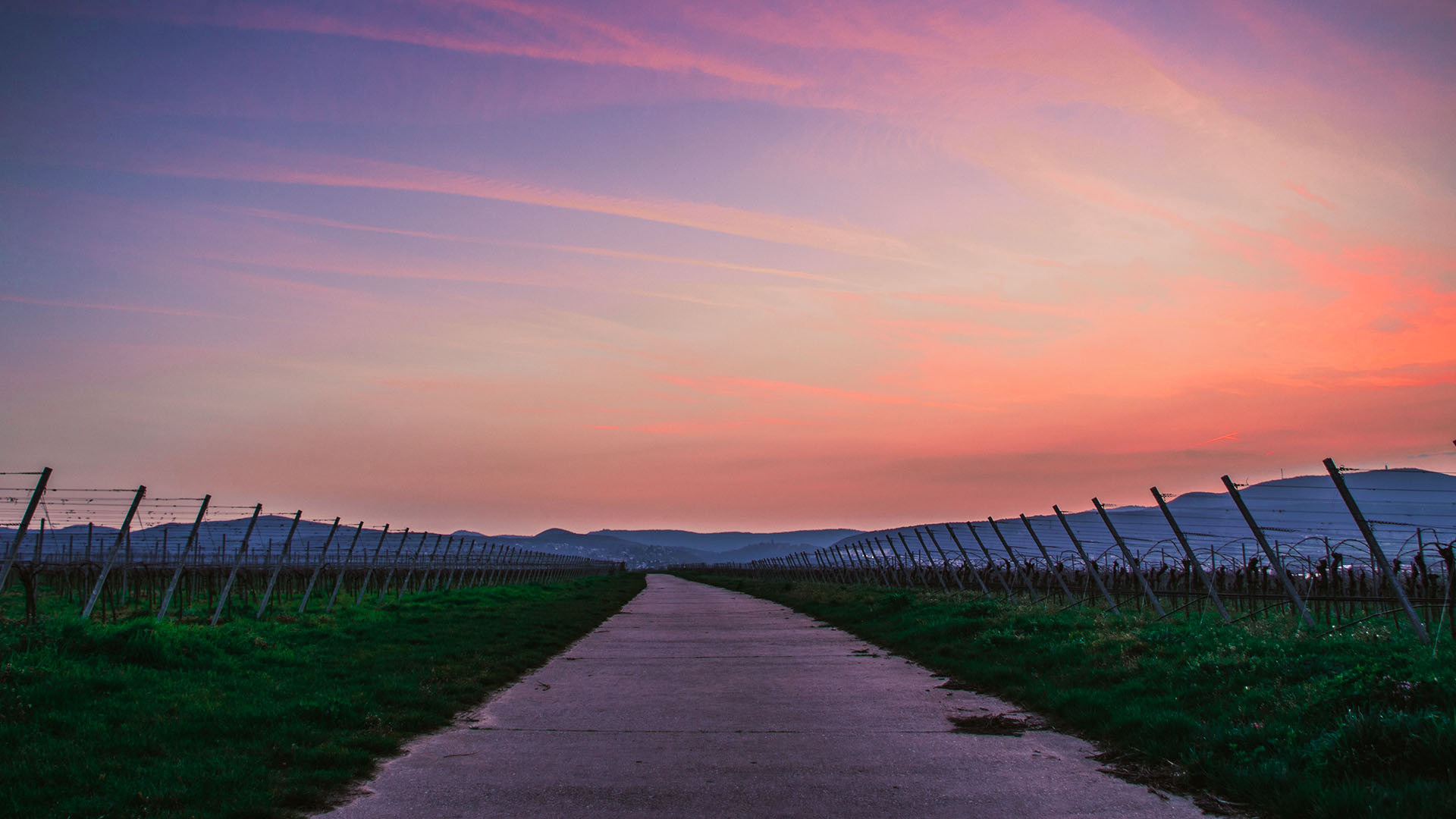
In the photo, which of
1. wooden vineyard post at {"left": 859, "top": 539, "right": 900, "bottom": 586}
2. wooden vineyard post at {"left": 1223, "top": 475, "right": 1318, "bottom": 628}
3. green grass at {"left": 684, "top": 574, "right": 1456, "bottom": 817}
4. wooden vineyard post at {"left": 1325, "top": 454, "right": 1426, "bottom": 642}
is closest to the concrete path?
green grass at {"left": 684, "top": 574, "right": 1456, "bottom": 817}

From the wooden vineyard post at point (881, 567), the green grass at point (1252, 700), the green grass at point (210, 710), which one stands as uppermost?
the wooden vineyard post at point (881, 567)

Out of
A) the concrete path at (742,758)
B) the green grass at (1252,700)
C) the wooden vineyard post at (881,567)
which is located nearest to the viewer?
the green grass at (1252,700)

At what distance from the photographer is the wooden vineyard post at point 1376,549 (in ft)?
32.4

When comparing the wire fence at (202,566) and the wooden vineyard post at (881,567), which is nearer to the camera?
the wire fence at (202,566)

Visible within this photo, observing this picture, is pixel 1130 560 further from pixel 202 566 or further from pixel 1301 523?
pixel 202 566

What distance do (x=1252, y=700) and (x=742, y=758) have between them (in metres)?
4.52

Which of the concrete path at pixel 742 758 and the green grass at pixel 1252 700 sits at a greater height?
the green grass at pixel 1252 700

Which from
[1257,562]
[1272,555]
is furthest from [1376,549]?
[1257,562]

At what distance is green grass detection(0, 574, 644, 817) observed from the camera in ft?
19.9

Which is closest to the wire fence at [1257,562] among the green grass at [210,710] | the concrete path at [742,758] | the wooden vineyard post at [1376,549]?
the wooden vineyard post at [1376,549]

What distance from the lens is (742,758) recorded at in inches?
291

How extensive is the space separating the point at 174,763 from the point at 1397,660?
10057mm

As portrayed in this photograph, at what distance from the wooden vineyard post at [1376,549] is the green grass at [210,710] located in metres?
9.85

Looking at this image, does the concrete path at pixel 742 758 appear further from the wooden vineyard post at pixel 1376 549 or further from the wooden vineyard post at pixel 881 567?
the wooden vineyard post at pixel 881 567
